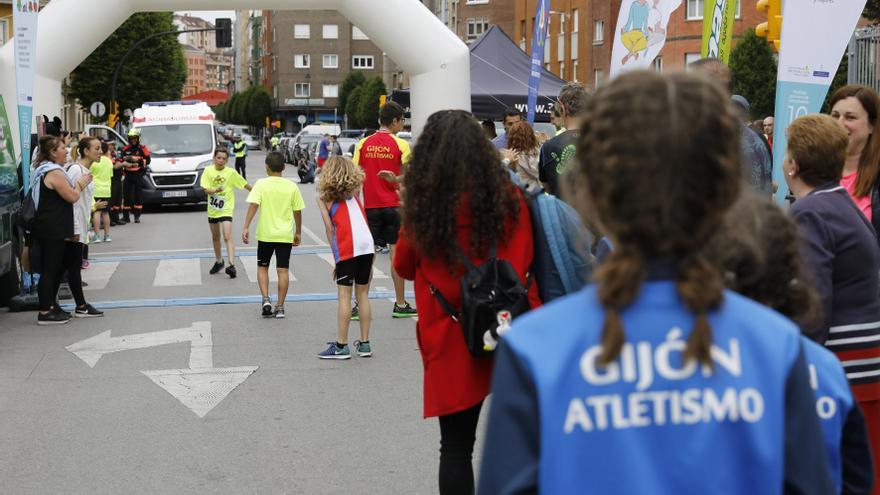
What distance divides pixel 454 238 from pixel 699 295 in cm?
241

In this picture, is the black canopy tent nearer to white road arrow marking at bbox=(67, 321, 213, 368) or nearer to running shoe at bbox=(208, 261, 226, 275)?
running shoe at bbox=(208, 261, 226, 275)

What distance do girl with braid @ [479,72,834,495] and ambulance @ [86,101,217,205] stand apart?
81.9 ft

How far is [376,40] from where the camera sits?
15.7 m

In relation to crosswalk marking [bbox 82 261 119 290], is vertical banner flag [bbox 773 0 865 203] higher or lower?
higher

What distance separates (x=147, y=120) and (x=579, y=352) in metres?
28.0

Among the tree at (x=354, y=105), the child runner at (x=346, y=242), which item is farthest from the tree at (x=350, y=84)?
the child runner at (x=346, y=242)

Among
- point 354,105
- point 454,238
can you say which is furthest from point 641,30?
point 354,105

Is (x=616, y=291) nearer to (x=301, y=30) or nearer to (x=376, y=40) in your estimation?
(x=376, y=40)

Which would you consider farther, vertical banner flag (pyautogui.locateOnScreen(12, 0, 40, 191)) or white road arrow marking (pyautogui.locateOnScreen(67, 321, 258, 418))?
vertical banner flag (pyautogui.locateOnScreen(12, 0, 40, 191))

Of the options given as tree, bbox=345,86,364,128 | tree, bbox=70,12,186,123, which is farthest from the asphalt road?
tree, bbox=345,86,364,128

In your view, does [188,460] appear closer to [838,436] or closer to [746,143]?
[746,143]

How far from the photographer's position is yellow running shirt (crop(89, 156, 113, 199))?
19.3m

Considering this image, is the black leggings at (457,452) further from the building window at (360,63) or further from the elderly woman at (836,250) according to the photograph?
the building window at (360,63)

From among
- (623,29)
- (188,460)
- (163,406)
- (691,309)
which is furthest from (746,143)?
Result: (623,29)
